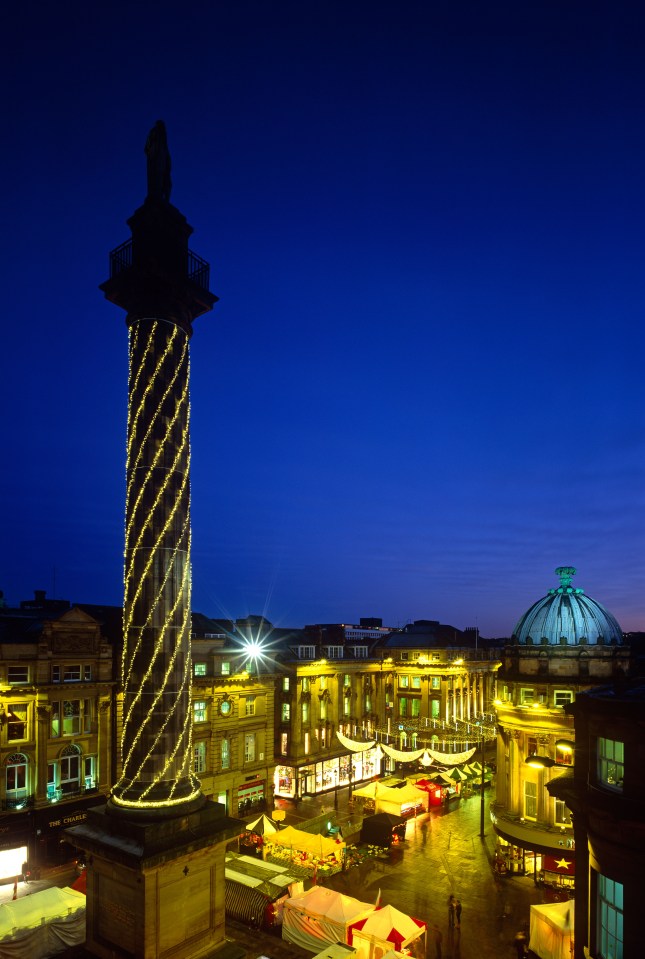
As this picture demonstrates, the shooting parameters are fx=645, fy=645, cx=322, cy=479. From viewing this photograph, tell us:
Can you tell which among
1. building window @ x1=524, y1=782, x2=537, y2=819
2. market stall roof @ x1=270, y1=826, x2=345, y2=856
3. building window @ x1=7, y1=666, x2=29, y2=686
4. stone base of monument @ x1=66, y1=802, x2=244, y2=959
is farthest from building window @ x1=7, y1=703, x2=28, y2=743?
building window @ x1=524, y1=782, x2=537, y2=819

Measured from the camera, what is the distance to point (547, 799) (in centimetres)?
3694

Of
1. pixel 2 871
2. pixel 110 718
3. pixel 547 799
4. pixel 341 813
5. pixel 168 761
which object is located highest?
pixel 168 761

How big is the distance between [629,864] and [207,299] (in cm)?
2392

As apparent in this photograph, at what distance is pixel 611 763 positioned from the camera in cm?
1900

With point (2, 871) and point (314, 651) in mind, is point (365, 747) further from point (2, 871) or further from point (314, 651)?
point (2, 871)

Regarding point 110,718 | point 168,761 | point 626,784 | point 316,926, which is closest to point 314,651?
point 110,718

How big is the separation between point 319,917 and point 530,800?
55.9 feet

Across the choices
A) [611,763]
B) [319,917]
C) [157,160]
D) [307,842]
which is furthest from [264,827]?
[157,160]

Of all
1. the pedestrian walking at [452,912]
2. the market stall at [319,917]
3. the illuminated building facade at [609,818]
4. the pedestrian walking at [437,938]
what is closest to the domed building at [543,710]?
the pedestrian walking at [452,912]

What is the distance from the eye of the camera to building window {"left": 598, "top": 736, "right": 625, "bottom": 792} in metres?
18.6

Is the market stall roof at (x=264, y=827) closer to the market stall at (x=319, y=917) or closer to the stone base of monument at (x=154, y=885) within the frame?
the market stall at (x=319, y=917)

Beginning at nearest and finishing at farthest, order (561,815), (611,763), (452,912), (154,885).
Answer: (611,763), (154,885), (452,912), (561,815)

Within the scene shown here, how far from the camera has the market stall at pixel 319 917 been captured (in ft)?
84.5

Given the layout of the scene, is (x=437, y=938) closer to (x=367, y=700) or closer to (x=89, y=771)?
(x=89, y=771)
